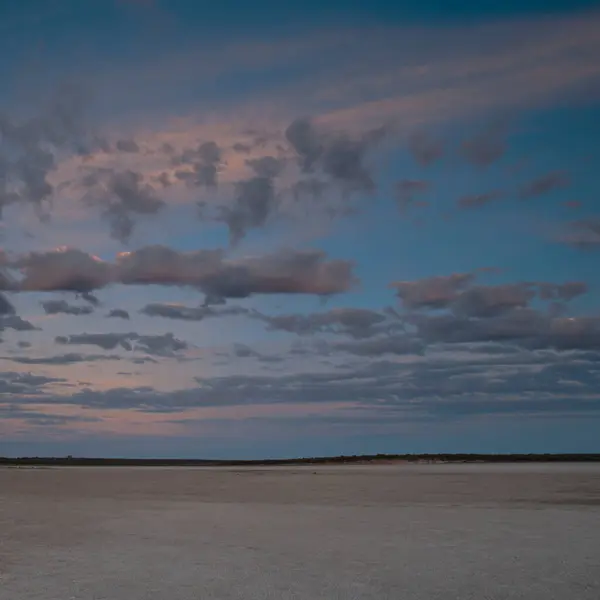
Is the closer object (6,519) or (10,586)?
(10,586)

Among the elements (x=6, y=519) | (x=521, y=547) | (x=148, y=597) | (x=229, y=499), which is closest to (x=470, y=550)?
(x=521, y=547)

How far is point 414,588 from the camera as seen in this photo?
14.5m

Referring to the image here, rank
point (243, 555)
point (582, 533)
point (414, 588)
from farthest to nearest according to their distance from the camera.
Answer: point (582, 533), point (243, 555), point (414, 588)

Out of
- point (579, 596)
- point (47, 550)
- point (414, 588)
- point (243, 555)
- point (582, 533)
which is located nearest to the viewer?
point (579, 596)

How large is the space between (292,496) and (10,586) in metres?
24.5

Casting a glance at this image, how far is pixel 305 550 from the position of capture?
19250mm

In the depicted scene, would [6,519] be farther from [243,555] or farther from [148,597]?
[148,597]

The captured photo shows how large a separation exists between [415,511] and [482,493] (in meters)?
11.2

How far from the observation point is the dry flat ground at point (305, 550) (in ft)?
47.5

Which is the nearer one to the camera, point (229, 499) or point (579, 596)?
point (579, 596)

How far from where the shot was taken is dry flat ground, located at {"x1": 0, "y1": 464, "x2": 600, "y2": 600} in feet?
47.5

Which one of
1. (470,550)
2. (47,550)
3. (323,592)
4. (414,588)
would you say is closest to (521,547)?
(470,550)

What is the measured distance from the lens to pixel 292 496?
127ft

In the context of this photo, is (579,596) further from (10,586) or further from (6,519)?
(6,519)
